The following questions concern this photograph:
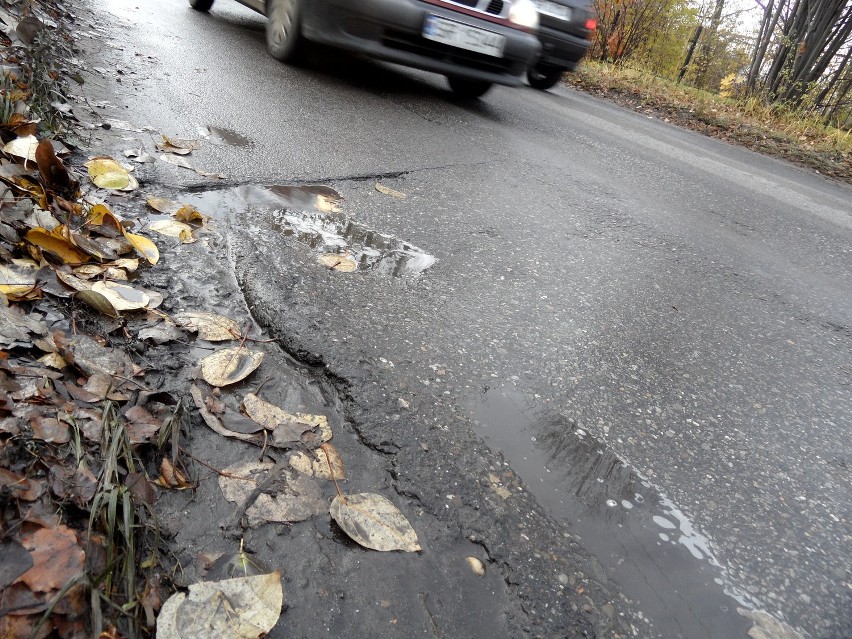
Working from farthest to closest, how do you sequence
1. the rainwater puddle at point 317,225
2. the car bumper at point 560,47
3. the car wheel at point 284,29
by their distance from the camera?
the car bumper at point 560,47
the car wheel at point 284,29
the rainwater puddle at point 317,225

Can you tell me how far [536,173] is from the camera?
403 cm

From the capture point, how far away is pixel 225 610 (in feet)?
3.43

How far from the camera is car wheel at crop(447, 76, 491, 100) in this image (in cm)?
594

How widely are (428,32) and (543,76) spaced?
428 centimetres

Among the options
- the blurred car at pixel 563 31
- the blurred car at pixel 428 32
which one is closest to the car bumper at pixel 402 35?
the blurred car at pixel 428 32

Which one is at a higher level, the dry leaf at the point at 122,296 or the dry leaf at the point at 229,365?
the dry leaf at the point at 122,296

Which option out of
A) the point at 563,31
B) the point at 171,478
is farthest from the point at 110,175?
the point at 563,31

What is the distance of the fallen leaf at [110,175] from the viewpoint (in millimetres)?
2422

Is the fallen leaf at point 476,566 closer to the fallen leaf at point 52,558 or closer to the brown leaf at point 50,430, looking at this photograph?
the fallen leaf at point 52,558

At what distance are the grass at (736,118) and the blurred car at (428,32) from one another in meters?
4.69

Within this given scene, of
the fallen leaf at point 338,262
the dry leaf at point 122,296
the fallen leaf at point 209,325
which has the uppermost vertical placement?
the fallen leaf at point 338,262

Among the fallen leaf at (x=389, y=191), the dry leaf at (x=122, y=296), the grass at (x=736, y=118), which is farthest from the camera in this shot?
the grass at (x=736, y=118)

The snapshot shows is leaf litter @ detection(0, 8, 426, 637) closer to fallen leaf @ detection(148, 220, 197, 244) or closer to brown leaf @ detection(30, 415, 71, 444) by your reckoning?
brown leaf @ detection(30, 415, 71, 444)

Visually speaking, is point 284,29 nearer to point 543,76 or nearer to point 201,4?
point 201,4
